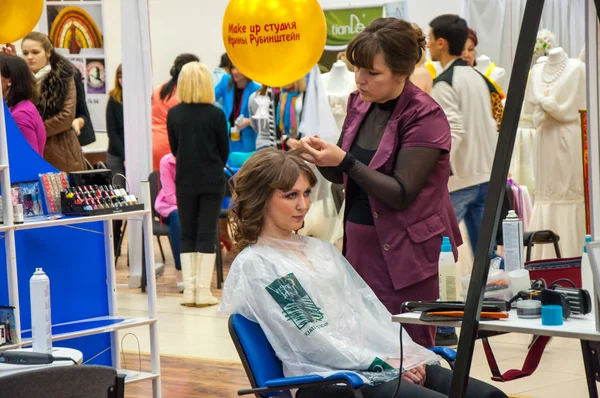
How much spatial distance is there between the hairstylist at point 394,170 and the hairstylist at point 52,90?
2775 millimetres

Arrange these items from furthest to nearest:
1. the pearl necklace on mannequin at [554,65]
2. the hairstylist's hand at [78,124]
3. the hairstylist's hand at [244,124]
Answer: the hairstylist's hand at [244,124] → the hairstylist's hand at [78,124] → the pearl necklace on mannequin at [554,65]

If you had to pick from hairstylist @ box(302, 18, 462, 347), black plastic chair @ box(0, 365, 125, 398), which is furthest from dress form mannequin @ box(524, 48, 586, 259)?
black plastic chair @ box(0, 365, 125, 398)

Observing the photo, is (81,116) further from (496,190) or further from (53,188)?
(496,190)

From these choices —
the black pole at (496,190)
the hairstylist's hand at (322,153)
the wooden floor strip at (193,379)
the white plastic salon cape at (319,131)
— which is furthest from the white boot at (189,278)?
the black pole at (496,190)

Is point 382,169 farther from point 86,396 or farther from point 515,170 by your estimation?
point 515,170

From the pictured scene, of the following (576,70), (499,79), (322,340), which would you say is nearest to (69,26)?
(499,79)

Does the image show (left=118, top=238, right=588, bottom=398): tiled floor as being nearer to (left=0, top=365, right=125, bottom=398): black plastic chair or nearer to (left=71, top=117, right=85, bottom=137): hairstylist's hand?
(left=71, top=117, right=85, bottom=137): hairstylist's hand

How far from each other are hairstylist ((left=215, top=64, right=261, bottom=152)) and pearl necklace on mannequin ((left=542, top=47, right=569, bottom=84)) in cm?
271

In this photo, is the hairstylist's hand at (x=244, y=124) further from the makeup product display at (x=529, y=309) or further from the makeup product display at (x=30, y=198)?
the makeup product display at (x=529, y=309)

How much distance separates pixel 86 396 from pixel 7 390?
0.19 meters

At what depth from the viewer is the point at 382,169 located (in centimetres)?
308

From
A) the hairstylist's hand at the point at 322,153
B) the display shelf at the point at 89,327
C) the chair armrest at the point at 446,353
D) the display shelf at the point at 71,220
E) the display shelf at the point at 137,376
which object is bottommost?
the display shelf at the point at 137,376

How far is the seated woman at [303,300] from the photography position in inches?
108

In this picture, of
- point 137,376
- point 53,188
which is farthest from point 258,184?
point 137,376
